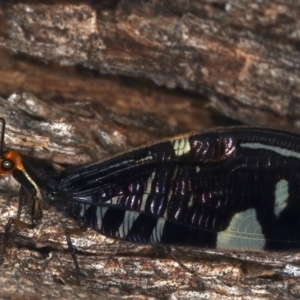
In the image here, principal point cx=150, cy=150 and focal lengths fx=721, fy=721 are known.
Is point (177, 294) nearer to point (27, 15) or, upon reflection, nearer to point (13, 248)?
point (13, 248)

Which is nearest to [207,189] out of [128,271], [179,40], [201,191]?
[201,191]

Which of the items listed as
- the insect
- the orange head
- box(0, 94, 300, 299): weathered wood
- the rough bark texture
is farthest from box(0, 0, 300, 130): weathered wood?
box(0, 94, 300, 299): weathered wood

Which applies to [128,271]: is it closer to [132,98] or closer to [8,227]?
[8,227]

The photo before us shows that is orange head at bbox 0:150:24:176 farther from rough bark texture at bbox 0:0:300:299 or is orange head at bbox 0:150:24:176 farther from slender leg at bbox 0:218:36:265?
slender leg at bbox 0:218:36:265

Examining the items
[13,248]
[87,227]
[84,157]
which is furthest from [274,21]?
[13,248]

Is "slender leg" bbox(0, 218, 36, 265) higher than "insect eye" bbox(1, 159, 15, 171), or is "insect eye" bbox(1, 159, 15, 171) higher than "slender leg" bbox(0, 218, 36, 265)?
"insect eye" bbox(1, 159, 15, 171)

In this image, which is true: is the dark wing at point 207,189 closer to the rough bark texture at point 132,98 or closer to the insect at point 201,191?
the insect at point 201,191

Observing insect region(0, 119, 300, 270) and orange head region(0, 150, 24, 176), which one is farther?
orange head region(0, 150, 24, 176)

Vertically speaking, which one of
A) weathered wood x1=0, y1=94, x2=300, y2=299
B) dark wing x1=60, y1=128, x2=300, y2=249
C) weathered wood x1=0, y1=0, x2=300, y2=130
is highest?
weathered wood x1=0, y1=0, x2=300, y2=130
